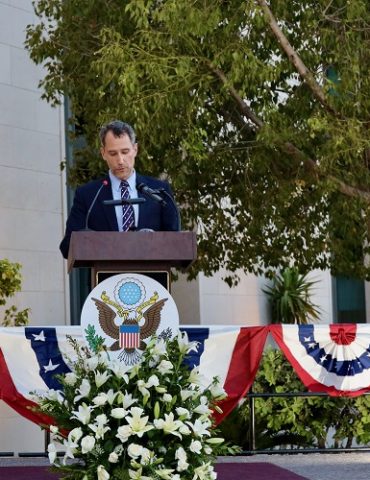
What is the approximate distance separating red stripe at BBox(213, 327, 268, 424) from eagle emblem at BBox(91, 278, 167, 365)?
3.27m

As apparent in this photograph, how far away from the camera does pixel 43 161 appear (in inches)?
622

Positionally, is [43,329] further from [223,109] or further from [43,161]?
[43,161]

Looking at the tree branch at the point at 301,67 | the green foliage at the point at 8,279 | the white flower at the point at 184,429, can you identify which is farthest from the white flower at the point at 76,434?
the green foliage at the point at 8,279

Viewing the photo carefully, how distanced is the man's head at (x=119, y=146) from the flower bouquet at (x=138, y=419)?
1.01 meters

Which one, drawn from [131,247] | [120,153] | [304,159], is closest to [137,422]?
[131,247]

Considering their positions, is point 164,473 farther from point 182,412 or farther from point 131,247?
point 131,247

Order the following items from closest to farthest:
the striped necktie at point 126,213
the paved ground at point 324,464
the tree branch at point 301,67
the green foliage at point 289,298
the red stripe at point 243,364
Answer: the striped necktie at point 126,213 → the paved ground at point 324,464 → the red stripe at point 243,364 → the tree branch at point 301,67 → the green foliage at point 289,298

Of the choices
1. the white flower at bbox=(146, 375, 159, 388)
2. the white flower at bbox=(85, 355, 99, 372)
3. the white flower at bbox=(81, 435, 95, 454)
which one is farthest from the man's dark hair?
the white flower at bbox=(81, 435, 95, 454)

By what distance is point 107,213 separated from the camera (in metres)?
7.26

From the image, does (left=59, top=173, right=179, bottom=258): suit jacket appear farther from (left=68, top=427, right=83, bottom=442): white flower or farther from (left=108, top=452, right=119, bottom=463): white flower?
(left=108, top=452, right=119, bottom=463): white flower

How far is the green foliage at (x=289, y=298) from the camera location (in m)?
21.2

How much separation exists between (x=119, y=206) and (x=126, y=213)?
6 cm

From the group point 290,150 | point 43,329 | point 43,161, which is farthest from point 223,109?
point 43,329

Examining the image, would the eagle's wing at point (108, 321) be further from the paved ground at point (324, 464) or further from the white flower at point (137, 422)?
the paved ground at point (324, 464)
